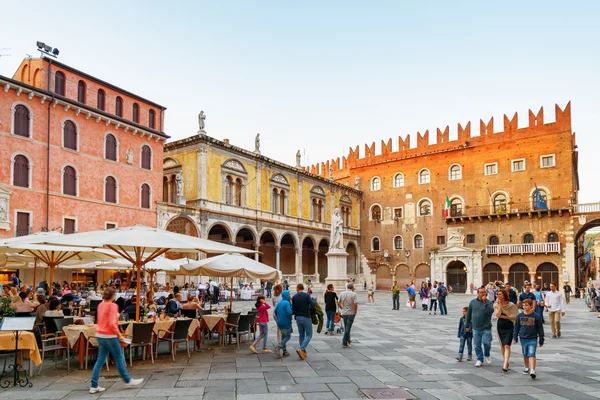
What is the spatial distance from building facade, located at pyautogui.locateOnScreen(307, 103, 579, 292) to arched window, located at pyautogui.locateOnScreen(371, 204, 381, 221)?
0.32 feet

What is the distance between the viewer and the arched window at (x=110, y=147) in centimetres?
2508

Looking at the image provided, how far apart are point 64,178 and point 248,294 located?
1086cm

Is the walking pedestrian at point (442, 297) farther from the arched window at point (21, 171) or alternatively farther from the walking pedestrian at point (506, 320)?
the arched window at point (21, 171)

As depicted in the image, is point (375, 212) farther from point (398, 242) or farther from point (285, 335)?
point (285, 335)

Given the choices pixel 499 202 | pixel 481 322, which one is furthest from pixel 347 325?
pixel 499 202

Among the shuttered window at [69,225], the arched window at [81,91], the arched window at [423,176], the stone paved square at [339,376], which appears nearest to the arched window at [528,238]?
the arched window at [423,176]

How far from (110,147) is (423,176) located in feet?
87.1

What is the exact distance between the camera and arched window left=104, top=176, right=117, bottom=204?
2480 cm

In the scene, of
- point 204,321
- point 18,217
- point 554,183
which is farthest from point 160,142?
point 554,183

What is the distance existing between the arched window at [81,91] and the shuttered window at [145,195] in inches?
209

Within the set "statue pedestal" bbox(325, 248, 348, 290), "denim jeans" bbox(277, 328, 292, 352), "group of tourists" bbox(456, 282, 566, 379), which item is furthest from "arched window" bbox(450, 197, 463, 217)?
"denim jeans" bbox(277, 328, 292, 352)

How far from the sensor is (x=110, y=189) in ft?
82.1

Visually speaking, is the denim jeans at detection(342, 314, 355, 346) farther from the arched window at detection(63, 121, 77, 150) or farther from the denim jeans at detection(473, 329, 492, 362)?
the arched window at detection(63, 121, 77, 150)

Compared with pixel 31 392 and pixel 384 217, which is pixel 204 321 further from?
pixel 384 217
